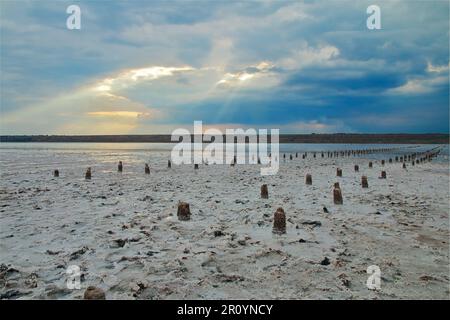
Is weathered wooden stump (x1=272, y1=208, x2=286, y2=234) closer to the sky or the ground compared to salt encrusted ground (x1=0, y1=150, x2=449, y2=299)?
closer to the sky

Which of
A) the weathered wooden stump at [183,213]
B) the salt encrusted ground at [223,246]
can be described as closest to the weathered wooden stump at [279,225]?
the salt encrusted ground at [223,246]

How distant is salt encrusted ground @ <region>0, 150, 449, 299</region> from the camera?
5754 millimetres

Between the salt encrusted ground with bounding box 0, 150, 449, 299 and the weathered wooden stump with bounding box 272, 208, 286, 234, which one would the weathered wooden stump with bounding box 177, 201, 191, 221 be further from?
the weathered wooden stump with bounding box 272, 208, 286, 234

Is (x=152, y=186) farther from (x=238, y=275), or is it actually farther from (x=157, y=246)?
(x=238, y=275)

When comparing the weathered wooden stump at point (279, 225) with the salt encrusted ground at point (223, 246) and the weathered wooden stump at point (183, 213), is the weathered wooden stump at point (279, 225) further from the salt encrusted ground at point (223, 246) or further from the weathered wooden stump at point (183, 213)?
the weathered wooden stump at point (183, 213)

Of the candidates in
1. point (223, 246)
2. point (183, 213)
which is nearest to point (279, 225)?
point (223, 246)

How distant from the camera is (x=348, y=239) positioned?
8539 mm

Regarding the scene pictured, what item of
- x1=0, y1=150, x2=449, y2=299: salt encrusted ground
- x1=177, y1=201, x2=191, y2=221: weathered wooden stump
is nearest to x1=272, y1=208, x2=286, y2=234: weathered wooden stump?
x1=0, y1=150, x2=449, y2=299: salt encrusted ground

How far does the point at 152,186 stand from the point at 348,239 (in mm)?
11802

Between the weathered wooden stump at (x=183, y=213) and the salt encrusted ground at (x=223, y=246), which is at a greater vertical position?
the weathered wooden stump at (x=183, y=213)

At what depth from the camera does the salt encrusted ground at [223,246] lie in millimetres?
5754
